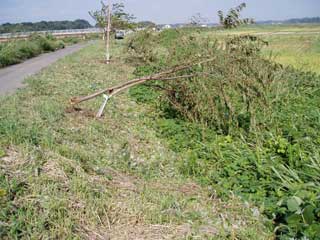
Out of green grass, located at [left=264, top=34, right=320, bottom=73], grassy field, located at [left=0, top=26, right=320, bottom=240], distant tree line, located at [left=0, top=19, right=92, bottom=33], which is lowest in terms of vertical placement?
grassy field, located at [left=0, top=26, right=320, bottom=240]

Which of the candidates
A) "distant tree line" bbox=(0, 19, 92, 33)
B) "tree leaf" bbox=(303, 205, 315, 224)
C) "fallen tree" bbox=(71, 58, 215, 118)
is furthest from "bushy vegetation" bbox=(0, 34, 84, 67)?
"tree leaf" bbox=(303, 205, 315, 224)

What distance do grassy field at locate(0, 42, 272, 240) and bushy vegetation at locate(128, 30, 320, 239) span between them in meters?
0.29

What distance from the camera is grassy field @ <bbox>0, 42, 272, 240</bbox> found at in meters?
2.89

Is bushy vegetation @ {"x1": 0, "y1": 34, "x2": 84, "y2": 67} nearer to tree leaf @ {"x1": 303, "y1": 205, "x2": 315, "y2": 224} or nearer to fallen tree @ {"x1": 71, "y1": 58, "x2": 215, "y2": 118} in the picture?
fallen tree @ {"x1": 71, "y1": 58, "x2": 215, "y2": 118}

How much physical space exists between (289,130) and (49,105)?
14.9 feet

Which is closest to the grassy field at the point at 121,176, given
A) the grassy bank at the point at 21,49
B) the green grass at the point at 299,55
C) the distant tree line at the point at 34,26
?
the green grass at the point at 299,55

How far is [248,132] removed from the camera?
555 cm

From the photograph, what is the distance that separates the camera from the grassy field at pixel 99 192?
2893mm

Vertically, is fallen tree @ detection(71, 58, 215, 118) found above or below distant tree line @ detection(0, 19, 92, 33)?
below

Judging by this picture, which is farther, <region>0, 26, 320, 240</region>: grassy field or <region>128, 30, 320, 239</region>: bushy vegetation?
<region>128, 30, 320, 239</region>: bushy vegetation

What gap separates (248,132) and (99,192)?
3.05 meters

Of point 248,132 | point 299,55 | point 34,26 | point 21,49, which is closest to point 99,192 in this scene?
point 248,132

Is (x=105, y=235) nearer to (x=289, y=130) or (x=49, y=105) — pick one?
(x=289, y=130)

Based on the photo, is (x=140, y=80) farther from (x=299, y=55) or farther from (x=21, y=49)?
(x=21, y=49)
